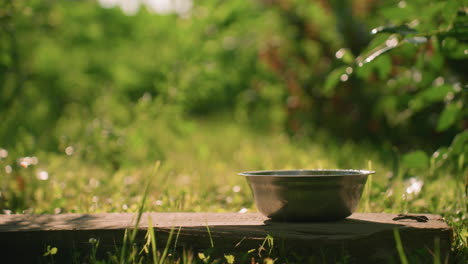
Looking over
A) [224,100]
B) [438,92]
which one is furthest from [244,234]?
[224,100]

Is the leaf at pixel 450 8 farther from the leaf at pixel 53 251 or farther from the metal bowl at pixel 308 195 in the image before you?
the leaf at pixel 53 251

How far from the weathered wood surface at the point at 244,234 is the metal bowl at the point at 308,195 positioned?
0.04m

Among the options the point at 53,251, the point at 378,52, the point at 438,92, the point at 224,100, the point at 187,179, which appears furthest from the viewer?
the point at 224,100

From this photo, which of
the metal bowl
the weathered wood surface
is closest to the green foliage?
the weathered wood surface

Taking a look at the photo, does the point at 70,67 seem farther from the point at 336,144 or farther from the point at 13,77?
the point at 336,144

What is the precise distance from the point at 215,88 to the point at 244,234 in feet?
10.3

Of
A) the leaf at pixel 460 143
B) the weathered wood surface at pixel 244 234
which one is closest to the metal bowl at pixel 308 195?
the weathered wood surface at pixel 244 234

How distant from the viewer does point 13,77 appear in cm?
488

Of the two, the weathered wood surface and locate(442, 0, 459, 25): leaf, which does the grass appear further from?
locate(442, 0, 459, 25): leaf

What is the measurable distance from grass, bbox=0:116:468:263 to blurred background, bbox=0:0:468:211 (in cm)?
2

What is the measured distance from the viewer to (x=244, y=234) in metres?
1.72

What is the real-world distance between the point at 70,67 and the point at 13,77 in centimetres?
119

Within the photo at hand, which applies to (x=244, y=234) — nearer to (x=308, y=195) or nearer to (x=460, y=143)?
(x=308, y=195)

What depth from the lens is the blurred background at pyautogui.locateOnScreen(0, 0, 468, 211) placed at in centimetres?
335
